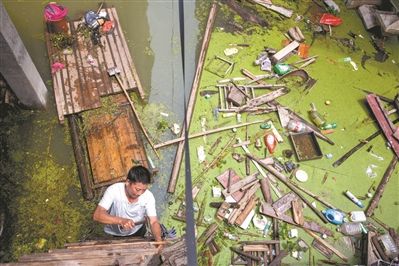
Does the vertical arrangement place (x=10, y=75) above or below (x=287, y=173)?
above

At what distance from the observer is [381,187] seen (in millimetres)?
8211

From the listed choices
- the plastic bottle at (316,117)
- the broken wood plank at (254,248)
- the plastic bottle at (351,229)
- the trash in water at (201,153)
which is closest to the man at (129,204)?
the broken wood plank at (254,248)

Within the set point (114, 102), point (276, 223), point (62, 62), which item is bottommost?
point (276, 223)

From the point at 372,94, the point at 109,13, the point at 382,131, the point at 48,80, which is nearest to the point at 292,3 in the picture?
the point at 372,94

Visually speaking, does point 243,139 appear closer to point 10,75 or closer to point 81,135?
point 81,135

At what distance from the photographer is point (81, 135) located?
26.0ft

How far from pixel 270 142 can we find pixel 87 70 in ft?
14.8

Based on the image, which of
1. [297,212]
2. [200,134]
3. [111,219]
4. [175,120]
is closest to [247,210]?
[297,212]

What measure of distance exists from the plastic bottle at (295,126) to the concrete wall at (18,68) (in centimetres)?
552

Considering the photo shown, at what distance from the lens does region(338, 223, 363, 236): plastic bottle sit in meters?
Result: 7.65

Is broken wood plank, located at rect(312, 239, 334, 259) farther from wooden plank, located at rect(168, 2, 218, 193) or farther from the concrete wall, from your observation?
the concrete wall

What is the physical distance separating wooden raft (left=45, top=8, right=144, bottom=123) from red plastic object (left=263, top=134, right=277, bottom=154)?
3007 mm

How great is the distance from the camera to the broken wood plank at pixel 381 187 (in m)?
7.92

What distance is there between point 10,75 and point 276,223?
593cm
